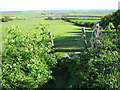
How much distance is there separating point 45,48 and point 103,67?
189 cm

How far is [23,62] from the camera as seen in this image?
4.28m

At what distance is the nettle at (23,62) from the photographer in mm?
4023

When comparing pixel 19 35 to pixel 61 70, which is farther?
pixel 61 70

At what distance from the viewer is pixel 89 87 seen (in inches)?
160

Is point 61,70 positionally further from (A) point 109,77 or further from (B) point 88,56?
(A) point 109,77

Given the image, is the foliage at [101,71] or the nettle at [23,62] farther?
the nettle at [23,62]

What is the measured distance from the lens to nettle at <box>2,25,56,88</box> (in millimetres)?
4023

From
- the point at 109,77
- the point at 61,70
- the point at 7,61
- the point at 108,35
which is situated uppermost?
the point at 108,35

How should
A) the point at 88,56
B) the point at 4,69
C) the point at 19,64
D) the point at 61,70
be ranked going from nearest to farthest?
the point at 4,69, the point at 19,64, the point at 88,56, the point at 61,70

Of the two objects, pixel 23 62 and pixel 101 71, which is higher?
pixel 23 62

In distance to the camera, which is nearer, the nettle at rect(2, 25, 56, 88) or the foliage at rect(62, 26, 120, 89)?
the foliage at rect(62, 26, 120, 89)

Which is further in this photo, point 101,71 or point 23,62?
point 23,62

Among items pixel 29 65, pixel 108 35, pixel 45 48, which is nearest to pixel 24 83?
pixel 29 65

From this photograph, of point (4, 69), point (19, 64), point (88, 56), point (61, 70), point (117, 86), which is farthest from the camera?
point (61, 70)
